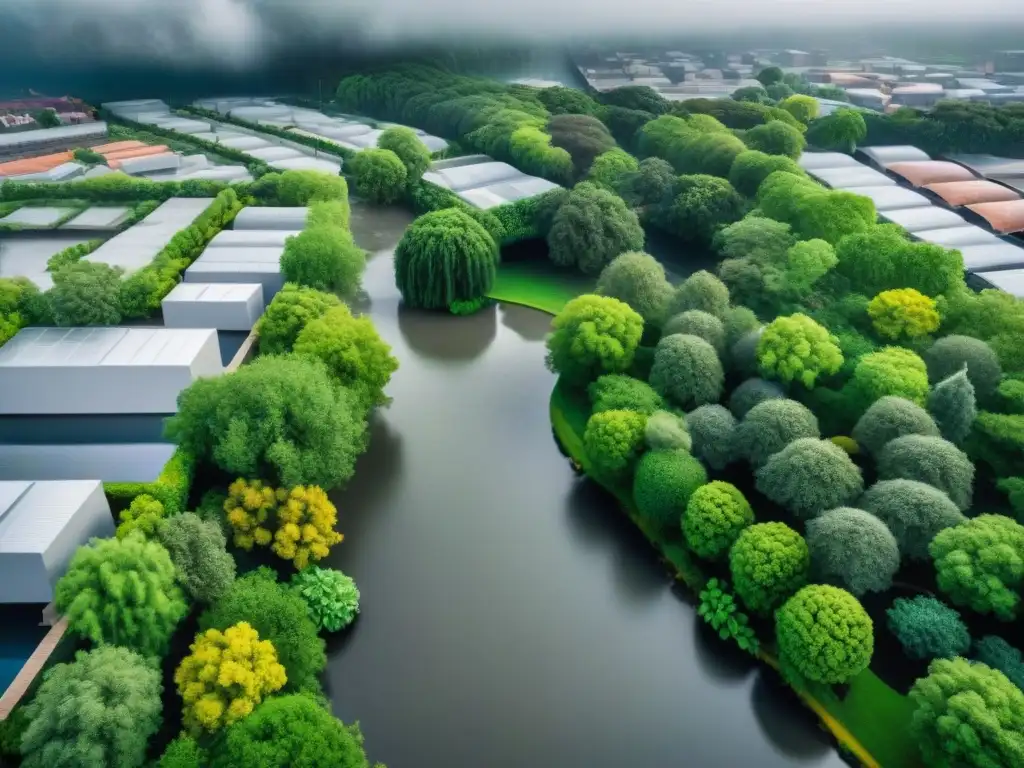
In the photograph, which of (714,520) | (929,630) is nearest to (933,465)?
(929,630)

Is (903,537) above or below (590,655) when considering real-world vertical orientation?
above

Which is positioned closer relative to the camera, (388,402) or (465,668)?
(465,668)

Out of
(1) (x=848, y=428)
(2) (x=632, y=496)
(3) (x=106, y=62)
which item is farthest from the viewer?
(3) (x=106, y=62)

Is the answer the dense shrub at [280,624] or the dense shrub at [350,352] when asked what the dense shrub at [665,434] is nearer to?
the dense shrub at [350,352]

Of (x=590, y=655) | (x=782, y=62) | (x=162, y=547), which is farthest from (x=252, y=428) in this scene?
(x=782, y=62)

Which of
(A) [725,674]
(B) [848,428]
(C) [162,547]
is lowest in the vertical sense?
(A) [725,674]

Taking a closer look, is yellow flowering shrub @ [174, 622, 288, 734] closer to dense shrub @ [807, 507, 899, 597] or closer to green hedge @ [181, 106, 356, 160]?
dense shrub @ [807, 507, 899, 597]

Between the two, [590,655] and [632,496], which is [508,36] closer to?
[632,496]
